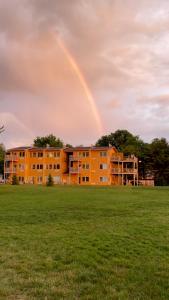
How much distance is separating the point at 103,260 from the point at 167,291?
2.21 m

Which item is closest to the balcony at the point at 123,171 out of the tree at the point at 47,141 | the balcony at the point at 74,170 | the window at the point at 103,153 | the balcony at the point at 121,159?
the balcony at the point at 121,159

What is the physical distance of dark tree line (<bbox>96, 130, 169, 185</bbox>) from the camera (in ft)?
255

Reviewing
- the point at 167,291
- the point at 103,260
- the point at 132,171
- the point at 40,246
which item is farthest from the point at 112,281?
the point at 132,171

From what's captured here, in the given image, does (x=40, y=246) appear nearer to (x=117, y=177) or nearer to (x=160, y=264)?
(x=160, y=264)

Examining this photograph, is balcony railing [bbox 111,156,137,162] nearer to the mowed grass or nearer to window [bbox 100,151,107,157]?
window [bbox 100,151,107,157]

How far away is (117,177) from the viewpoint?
261ft

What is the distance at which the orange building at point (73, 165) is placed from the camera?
75750 mm

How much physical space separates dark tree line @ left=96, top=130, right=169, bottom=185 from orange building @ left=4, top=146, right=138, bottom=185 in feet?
Result: 16.5

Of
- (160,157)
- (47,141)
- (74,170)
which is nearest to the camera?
(74,170)

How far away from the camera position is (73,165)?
78.8 meters

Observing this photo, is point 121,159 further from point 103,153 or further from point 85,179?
point 85,179

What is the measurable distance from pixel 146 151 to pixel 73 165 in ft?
60.8

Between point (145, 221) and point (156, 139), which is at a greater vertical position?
point (156, 139)

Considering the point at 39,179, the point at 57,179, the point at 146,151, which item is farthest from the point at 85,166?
the point at 146,151
